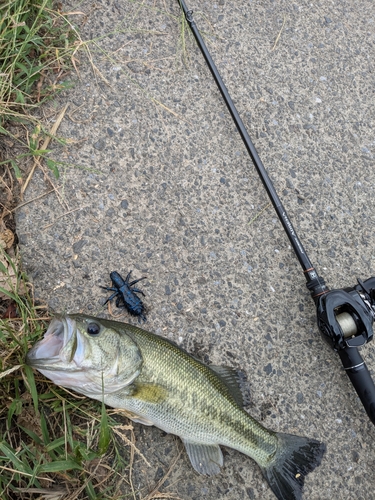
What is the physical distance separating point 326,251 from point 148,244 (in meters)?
1.36

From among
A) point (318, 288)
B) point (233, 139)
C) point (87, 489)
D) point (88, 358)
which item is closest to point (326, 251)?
point (318, 288)

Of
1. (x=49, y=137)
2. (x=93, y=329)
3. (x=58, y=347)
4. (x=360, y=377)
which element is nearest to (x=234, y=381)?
(x=360, y=377)

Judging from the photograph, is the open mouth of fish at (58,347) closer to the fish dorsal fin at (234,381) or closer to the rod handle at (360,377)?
the fish dorsal fin at (234,381)

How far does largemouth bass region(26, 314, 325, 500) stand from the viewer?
8.64 feet

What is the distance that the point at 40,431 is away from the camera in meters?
2.82

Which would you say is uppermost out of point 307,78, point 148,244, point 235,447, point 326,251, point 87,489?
point 307,78

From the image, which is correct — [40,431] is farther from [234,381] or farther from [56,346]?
[234,381]

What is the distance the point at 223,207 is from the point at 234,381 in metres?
1.26

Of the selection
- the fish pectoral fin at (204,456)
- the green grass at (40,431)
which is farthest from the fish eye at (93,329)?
the fish pectoral fin at (204,456)

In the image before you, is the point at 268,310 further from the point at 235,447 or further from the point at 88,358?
the point at 88,358

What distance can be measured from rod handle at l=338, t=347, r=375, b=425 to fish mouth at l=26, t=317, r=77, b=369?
5.41 ft

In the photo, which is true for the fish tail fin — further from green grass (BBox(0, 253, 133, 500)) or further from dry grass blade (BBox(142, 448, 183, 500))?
green grass (BBox(0, 253, 133, 500))

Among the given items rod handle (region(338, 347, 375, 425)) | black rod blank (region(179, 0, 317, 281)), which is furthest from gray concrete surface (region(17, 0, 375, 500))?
rod handle (region(338, 347, 375, 425))

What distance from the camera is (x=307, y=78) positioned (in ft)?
13.2
